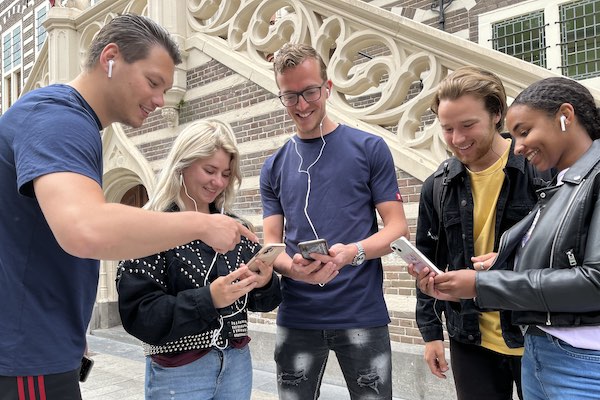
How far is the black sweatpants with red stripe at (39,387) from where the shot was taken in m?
A: 1.47

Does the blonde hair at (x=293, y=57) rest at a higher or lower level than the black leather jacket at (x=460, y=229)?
higher

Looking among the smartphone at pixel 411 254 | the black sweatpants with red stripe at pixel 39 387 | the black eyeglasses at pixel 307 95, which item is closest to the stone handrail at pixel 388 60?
the black eyeglasses at pixel 307 95

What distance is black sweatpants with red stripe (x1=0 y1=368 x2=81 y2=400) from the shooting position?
4.84 feet

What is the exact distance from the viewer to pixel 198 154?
7.33ft

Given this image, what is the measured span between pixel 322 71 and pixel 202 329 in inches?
54.4

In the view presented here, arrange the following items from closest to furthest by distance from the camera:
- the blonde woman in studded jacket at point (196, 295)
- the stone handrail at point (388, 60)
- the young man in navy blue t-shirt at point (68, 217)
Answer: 1. the young man in navy blue t-shirt at point (68, 217)
2. the blonde woman in studded jacket at point (196, 295)
3. the stone handrail at point (388, 60)

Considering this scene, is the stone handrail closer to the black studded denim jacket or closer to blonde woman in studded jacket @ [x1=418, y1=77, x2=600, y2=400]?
blonde woman in studded jacket @ [x1=418, y1=77, x2=600, y2=400]

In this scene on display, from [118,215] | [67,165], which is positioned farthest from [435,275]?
[67,165]

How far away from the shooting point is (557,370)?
5.70 feet

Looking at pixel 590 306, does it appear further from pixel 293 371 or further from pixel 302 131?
pixel 302 131

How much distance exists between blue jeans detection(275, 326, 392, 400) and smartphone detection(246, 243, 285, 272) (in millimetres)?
543

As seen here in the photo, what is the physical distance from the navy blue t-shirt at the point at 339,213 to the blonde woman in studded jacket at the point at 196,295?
20 centimetres

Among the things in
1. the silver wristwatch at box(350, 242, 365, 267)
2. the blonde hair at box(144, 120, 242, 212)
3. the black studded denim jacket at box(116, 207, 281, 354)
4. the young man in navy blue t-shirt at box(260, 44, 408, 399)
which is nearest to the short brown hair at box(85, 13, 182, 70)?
the blonde hair at box(144, 120, 242, 212)

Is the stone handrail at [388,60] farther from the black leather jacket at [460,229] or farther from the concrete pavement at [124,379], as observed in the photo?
the concrete pavement at [124,379]
